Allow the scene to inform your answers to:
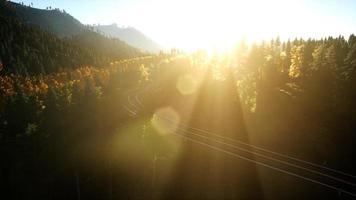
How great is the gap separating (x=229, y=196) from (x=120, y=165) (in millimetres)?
12557

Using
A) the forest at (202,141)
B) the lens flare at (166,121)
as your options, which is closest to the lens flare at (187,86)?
the forest at (202,141)

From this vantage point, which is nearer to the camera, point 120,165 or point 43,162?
point 120,165

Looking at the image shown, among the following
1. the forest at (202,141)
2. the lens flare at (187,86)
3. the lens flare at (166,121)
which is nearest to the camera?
the forest at (202,141)

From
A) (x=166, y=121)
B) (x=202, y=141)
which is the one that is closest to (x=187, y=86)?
(x=166, y=121)

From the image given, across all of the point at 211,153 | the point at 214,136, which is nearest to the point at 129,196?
the point at 211,153

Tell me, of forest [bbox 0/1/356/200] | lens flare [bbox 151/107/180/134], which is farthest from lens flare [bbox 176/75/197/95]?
lens flare [bbox 151/107/180/134]

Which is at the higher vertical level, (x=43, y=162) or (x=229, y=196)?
(x=229, y=196)

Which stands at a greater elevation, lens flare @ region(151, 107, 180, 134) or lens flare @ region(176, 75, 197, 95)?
lens flare @ region(176, 75, 197, 95)

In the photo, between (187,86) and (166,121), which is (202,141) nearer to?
(166,121)

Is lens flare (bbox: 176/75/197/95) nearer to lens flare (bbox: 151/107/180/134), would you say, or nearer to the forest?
the forest

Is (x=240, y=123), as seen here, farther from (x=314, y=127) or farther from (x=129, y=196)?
(x=129, y=196)

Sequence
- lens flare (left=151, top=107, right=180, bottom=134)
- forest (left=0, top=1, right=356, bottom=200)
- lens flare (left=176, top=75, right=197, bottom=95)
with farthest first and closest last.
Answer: lens flare (left=176, top=75, right=197, bottom=95), lens flare (left=151, top=107, right=180, bottom=134), forest (left=0, top=1, right=356, bottom=200)

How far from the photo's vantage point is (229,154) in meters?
29.7

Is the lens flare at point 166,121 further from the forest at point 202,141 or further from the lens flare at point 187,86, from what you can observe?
the lens flare at point 187,86
